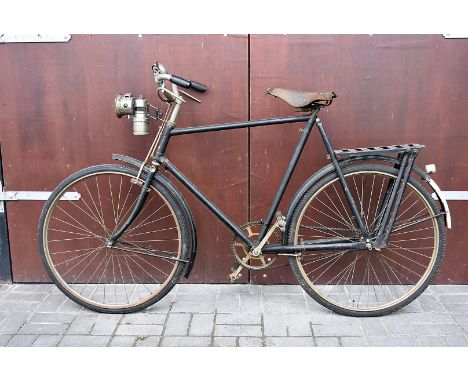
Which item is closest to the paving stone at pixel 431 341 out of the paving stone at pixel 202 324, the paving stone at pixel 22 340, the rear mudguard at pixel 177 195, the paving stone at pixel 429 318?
the paving stone at pixel 429 318

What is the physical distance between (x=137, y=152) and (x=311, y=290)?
1.61 metres

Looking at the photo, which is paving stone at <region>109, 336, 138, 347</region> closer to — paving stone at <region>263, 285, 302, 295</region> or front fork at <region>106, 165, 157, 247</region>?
front fork at <region>106, 165, 157, 247</region>

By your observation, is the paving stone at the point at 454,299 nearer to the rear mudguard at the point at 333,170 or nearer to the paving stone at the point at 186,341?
the rear mudguard at the point at 333,170

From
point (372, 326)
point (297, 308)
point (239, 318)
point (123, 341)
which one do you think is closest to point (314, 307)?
point (297, 308)

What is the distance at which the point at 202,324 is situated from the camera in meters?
3.62

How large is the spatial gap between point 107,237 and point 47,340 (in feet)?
3.13

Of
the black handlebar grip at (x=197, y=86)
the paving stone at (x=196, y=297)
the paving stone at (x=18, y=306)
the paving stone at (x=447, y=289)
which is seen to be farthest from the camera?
the paving stone at (x=447, y=289)

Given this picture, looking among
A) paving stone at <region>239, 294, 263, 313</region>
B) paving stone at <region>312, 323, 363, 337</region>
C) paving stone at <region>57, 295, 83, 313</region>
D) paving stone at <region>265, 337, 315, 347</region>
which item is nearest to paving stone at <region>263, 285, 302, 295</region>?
paving stone at <region>239, 294, 263, 313</region>

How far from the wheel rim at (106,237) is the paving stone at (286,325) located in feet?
2.89

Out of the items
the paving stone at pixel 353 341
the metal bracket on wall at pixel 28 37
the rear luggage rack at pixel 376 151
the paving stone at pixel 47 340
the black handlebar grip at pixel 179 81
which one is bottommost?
the paving stone at pixel 353 341

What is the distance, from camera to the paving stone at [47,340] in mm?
3404

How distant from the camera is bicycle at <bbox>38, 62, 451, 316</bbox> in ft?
11.8

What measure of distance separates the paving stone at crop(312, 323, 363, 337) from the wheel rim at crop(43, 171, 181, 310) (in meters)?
1.19

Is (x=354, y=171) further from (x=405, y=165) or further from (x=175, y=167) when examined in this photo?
(x=175, y=167)
